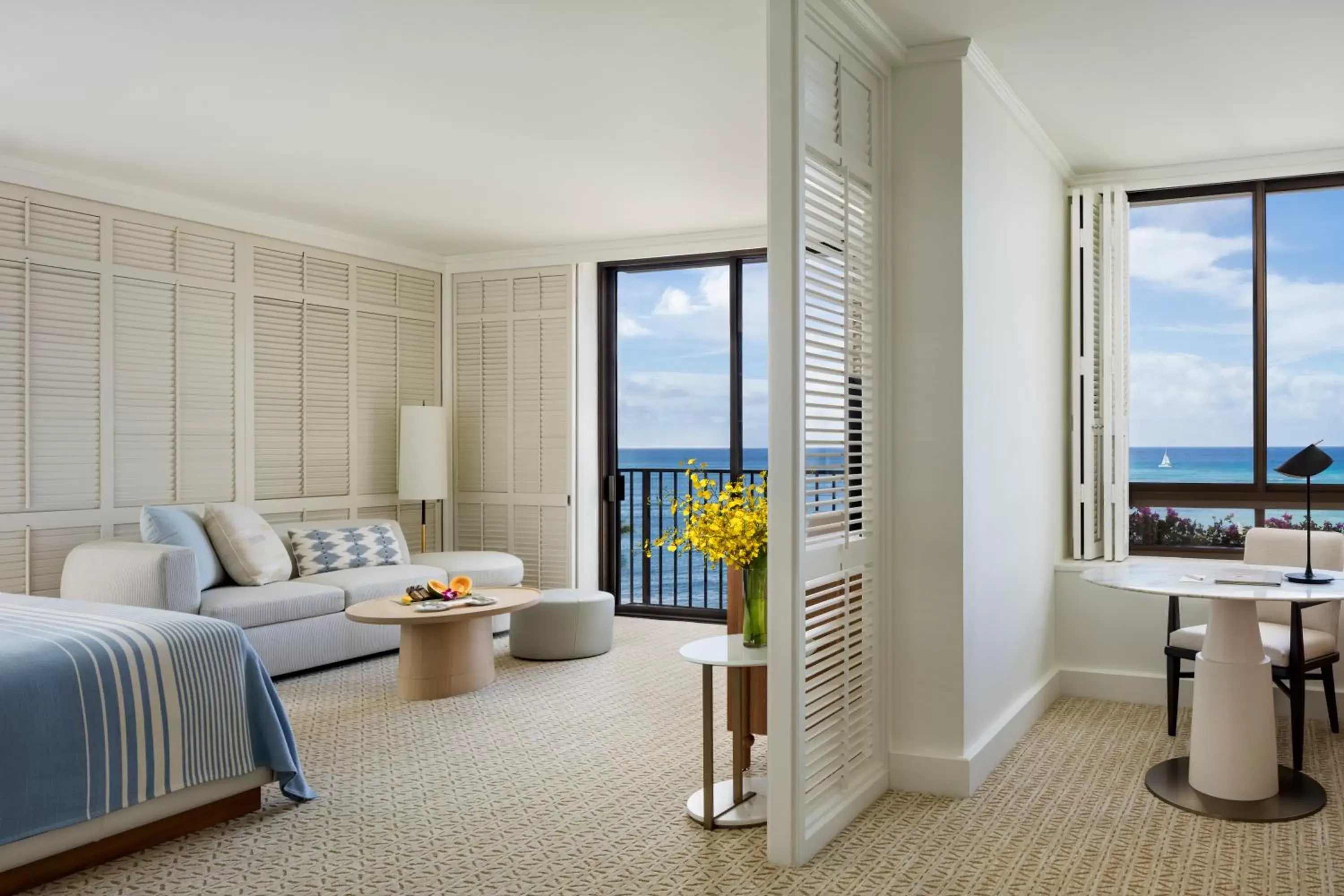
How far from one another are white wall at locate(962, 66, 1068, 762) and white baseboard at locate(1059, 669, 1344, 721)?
0.15m

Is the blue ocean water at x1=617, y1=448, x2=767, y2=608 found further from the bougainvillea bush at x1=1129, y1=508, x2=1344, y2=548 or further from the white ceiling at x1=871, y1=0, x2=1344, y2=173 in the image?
the white ceiling at x1=871, y1=0, x2=1344, y2=173

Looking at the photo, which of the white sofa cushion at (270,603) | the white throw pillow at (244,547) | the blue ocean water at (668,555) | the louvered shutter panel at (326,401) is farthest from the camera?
the blue ocean water at (668,555)

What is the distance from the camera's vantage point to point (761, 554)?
3.27 metres

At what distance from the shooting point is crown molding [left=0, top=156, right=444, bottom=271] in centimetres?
489

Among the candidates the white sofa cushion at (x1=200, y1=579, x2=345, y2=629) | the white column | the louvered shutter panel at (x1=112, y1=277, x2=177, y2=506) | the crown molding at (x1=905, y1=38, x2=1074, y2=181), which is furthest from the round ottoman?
the crown molding at (x1=905, y1=38, x2=1074, y2=181)

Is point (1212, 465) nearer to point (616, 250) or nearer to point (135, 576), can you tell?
point (616, 250)

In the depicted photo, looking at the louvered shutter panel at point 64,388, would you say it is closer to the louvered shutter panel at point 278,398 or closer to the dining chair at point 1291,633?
the louvered shutter panel at point 278,398

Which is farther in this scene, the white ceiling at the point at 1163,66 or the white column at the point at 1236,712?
the white column at the point at 1236,712

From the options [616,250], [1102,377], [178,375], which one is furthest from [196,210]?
[1102,377]

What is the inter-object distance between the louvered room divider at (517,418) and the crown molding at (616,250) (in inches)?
3.1

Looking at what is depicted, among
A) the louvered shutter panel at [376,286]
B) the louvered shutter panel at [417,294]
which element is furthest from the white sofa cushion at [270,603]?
the louvered shutter panel at [417,294]

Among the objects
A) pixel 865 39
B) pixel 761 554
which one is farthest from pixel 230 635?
pixel 865 39

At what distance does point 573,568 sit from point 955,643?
12.8 feet

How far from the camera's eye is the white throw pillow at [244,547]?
208 inches
